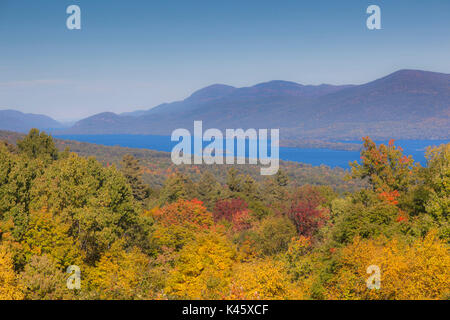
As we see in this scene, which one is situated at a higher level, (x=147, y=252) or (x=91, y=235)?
(x=91, y=235)

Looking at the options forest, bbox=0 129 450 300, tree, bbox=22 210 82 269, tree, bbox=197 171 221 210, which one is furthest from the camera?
tree, bbox=197 171 221 210

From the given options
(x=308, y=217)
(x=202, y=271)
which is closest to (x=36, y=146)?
(x=308, y=217)

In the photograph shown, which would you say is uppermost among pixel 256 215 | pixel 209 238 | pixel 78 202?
pixel 78 202

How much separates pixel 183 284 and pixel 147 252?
11495 millimetres

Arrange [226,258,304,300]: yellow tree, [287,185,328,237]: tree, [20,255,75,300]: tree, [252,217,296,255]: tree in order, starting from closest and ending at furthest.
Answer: [226,258,304,300]: yellow tree → [20,255,75,300]: tree → [252,217,296,255]: tree → [287,185,328,237]: tree

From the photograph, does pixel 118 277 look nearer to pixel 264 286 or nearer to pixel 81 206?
pixel 81 206

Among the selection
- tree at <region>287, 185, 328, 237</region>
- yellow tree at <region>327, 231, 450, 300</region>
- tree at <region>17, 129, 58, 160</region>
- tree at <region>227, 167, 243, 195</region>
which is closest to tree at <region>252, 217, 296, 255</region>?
tree at <region>287, 185, 328, 237</region>

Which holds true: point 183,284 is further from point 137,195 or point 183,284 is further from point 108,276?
point 137,195

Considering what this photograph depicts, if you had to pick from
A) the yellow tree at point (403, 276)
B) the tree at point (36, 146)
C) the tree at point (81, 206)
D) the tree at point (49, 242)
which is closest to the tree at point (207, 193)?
the tree at point (36, 146)

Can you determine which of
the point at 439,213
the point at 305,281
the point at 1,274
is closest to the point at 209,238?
the point at 305,281

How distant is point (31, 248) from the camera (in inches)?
738

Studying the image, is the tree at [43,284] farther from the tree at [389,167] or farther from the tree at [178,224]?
the tree at [389,167]

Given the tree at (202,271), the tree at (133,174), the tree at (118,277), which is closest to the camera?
the tree at (118,277)

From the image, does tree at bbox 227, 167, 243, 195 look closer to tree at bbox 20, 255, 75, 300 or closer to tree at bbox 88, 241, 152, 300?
tree at bbox 88, 241, 152, 300
